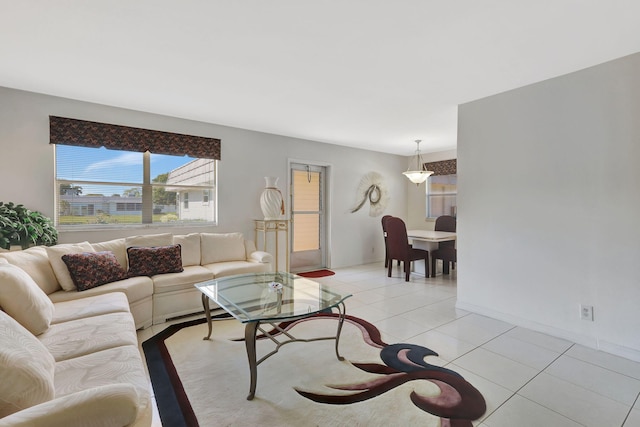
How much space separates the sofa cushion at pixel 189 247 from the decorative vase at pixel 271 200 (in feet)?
3.48

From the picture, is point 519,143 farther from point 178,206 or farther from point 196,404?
point 178,206

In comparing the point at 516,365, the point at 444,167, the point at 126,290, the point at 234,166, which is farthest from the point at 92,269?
the point at 444,167

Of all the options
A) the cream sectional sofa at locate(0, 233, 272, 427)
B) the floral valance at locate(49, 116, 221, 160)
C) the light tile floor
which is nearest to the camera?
the cream sectional sofa at locate(0, 233, 272, 427)

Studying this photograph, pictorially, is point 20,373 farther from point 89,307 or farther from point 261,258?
point 261,258

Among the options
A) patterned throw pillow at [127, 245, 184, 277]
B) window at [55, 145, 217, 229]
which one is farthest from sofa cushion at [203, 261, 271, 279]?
window at [55, 145, 217, 229]

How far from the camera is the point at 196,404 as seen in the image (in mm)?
1787

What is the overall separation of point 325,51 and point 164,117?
2.65m

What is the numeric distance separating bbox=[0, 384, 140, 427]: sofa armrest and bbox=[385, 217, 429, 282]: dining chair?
424cm

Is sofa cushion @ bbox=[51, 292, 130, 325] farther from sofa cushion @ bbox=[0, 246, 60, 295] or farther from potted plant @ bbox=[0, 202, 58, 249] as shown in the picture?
potted plant @ bbox=[0, 202, 58, 249]

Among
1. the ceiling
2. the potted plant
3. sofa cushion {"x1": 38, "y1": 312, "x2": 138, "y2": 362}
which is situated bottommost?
sofa cushion {"x1": 38, "y1": 312, "x2": 138, "y2": 362}

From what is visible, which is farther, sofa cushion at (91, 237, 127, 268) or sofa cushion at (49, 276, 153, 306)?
sofa cushion at (91, 237, 127, 268)

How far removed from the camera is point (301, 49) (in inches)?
90.5

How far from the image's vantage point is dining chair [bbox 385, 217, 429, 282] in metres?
4.82

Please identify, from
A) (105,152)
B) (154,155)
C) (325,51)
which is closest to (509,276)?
(325,51)
